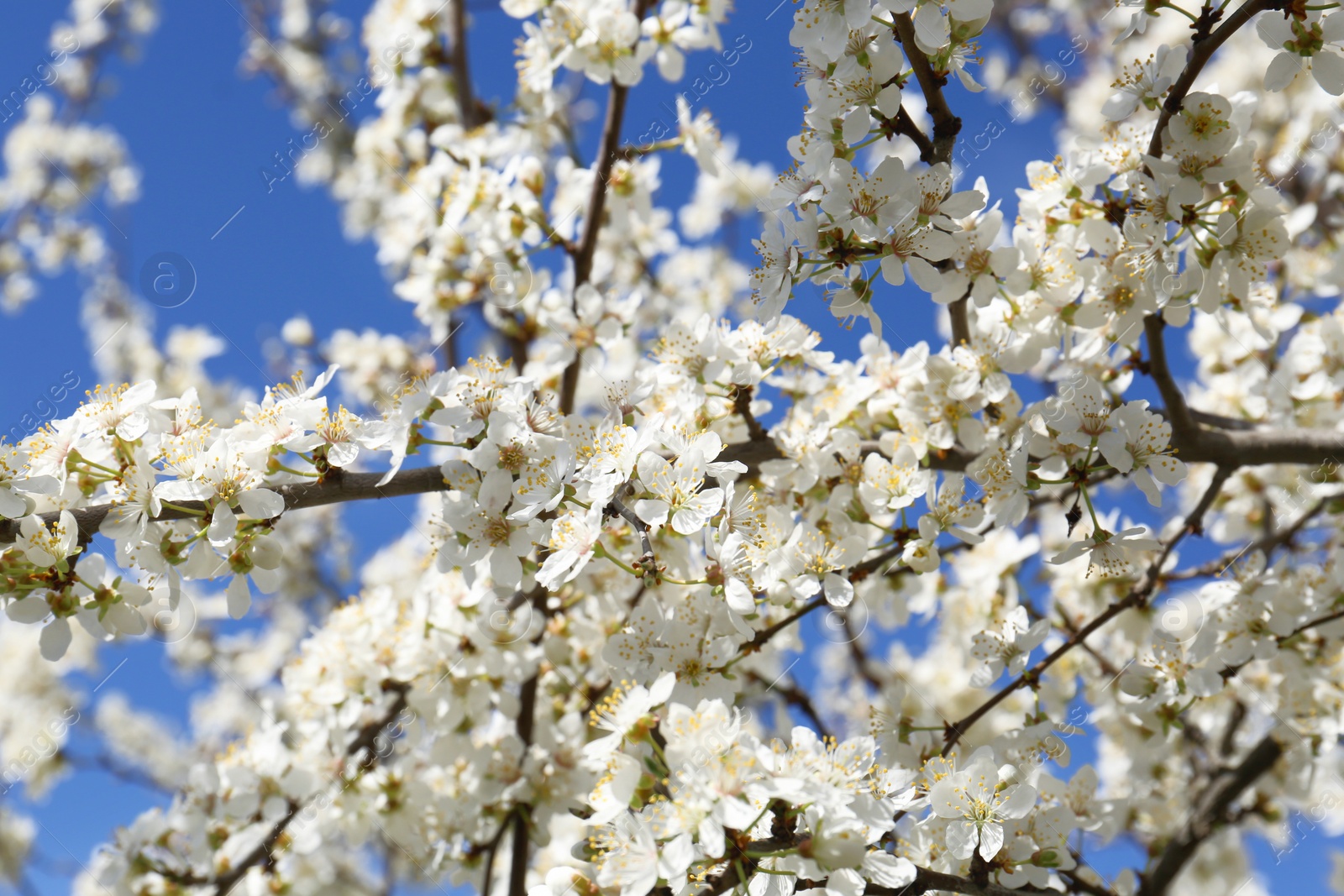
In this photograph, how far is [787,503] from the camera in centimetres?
230

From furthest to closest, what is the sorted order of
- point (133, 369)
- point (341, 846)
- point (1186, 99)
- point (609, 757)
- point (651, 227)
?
point (133, 369) → point (341, 846) → point (651, 227) → point (1186, 99) → point (609, 757)

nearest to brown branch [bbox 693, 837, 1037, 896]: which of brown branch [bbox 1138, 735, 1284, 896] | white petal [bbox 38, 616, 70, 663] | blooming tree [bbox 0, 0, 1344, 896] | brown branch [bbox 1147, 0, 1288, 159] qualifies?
blooming tree [bbox 0, 0, 1344, 896]

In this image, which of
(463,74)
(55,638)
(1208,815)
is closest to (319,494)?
(55,638)

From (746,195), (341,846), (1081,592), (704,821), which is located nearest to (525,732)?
(704,821)

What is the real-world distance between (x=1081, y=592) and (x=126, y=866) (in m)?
3.34

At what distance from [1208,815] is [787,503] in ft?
6.67

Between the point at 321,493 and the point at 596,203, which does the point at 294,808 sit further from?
the point at 596,203

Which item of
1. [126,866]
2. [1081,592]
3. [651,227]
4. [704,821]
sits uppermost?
[651,227]

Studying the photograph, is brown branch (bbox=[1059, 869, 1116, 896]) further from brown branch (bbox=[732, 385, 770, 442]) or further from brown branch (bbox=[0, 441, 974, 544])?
brown branch (bbox=[0, 441, 974, 544])

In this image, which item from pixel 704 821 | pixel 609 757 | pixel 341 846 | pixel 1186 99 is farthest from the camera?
pixel 341 846

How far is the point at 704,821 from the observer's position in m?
1.37

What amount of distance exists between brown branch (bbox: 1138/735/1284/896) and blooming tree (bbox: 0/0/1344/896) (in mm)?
16

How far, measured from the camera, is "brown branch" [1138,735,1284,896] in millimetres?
2844

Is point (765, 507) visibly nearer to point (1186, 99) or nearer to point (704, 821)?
point (704, 821)
